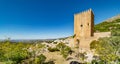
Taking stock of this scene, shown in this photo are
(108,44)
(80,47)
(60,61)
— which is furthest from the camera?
(80,47)

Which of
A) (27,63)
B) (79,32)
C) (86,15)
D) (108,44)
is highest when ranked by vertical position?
(86,15)

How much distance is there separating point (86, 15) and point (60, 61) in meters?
14.2

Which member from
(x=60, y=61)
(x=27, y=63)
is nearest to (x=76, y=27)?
(x=60, y=61)

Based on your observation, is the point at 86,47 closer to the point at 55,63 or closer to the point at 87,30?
the point at 87,30

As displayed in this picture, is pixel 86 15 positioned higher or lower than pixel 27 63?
higher

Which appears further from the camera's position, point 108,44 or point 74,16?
point 74,16

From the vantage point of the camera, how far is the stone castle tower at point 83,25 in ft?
133

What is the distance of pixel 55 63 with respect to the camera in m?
30.1

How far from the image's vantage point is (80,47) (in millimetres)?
42500

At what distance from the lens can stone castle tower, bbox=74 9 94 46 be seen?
133 feet

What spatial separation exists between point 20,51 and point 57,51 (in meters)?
10.1

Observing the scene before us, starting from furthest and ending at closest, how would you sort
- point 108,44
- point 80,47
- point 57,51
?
point 80,47, point 57,51, point 108,44

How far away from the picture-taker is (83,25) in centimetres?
4166

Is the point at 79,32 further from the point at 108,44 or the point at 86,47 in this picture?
the point at 108,44
